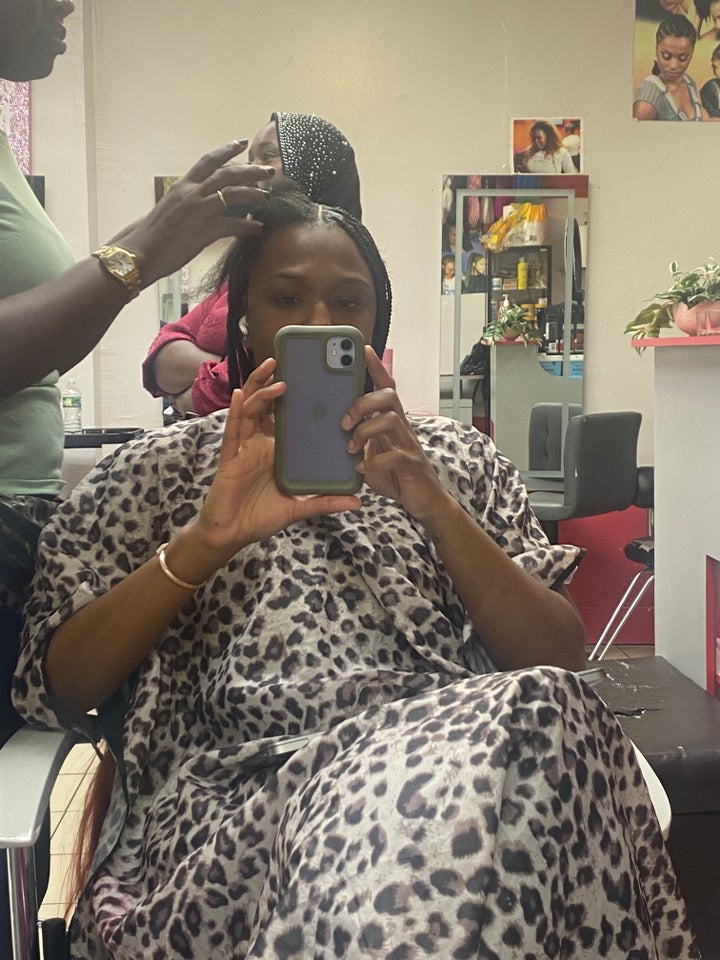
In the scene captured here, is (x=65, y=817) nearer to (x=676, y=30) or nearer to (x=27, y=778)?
(x=27, y=778)

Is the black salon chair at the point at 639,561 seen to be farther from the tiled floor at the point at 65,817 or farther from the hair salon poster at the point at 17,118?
the hair salon poster at the point at 17,118

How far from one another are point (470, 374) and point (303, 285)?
1.08ft

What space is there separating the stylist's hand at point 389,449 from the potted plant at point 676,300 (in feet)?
1.76

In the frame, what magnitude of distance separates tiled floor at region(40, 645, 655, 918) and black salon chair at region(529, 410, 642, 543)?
694 mm

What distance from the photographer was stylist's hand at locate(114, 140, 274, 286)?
3.09 feet

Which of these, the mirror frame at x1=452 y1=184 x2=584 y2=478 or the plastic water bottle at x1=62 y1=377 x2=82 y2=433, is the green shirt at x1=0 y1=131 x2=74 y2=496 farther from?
the mirror frame at x1=452 y1=184 x2=584 y2=478

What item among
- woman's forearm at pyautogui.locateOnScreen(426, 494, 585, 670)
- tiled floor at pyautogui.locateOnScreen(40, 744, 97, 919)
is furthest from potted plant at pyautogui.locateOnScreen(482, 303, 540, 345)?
→ tiled floor at pyautogui.locateOnScreen(40, 744, 97, 919)

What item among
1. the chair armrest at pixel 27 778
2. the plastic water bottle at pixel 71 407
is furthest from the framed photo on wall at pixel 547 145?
the chair armrest at pixel 27 778

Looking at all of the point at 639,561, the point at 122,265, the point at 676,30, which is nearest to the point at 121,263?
the point at 122,265

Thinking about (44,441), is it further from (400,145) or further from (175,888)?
(400,145)

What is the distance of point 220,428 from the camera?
1.03 metres

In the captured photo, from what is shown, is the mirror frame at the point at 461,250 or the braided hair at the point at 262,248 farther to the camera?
the mirror frame at the point at 461,250

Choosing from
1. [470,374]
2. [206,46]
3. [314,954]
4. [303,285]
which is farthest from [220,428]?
[314,954]

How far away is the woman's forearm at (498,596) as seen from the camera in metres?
0.91
